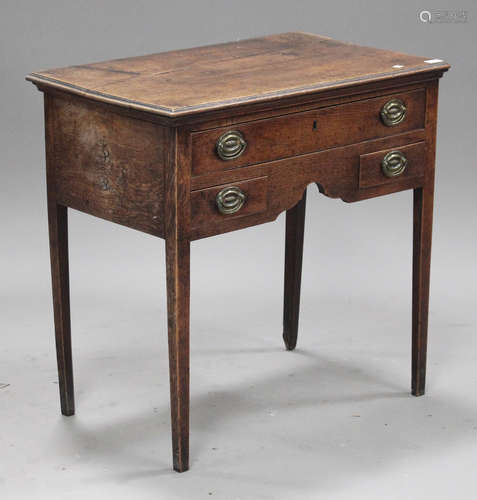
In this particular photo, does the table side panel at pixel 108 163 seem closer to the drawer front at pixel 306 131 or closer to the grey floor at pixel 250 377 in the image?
the drawer front at pixel 306 131

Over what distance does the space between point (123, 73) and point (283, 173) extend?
0.57 m

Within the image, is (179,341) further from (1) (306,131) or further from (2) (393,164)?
(2) (393,164)

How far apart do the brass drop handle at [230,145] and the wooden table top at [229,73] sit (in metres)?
0.10

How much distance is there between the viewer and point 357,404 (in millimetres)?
4676

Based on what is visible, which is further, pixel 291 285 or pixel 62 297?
pixel 291 285

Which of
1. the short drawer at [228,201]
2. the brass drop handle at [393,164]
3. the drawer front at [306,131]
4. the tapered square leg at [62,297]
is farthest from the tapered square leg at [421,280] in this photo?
the tapered square leg at [62,297]

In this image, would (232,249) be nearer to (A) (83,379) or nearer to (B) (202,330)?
(B) (202,330)

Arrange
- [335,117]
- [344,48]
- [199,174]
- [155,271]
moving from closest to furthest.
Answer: [199,174]
[335,117]
[344,48]
[155,271]

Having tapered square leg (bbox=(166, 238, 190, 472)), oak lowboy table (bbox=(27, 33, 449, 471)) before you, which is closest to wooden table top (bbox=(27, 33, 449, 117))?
oak lowboy table (bbox=(27, 33, 449, 471))

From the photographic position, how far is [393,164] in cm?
443

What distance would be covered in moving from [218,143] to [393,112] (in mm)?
686

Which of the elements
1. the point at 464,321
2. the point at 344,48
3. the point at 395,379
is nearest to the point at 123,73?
the point at 344,48

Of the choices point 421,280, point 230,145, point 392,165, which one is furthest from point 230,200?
point 421,280

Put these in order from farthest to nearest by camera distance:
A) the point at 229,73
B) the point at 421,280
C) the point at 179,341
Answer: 1. the point at 421,280
2. the point at 229,73
3. the point at 179,341
